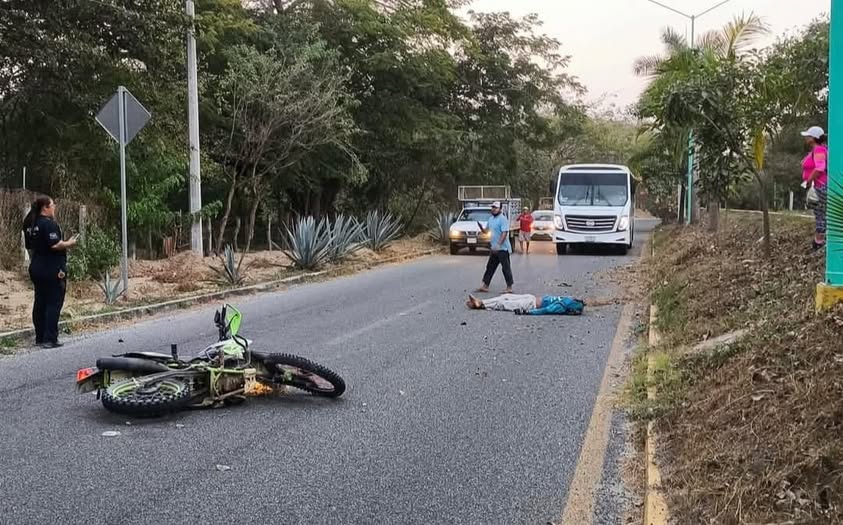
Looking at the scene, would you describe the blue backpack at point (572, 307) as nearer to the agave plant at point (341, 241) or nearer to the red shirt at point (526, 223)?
the agave plant at point (341, 241)

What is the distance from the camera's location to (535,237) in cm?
3400

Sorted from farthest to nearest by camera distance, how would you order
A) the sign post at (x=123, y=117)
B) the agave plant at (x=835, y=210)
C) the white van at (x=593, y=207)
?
1. the white van at (x=593, y=207)
2. the sign post at (x=123, y=117)
3. the agave plant at (x=835, y=210)

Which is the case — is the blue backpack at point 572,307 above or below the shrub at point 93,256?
below

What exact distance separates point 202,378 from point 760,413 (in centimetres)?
395

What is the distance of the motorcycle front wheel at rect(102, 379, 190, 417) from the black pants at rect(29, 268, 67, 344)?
3.27 m

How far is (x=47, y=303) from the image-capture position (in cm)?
894

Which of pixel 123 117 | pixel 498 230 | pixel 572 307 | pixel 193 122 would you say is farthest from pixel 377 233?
pixel 572 307

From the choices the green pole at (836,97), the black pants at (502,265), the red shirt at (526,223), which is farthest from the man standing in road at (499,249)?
the red shirt at (526,223)

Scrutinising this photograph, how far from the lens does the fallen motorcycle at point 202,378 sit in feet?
19.8

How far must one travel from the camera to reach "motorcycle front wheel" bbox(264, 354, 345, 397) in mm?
6555

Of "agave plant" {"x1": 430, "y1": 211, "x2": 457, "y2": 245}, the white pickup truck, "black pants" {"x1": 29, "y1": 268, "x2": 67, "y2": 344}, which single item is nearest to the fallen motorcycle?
"black pants" {"x1": 29, "y1": 268, "x2": 67, "y2": 344}

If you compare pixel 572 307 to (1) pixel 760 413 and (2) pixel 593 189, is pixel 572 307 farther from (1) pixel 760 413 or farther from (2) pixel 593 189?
(2) pixel 593 189

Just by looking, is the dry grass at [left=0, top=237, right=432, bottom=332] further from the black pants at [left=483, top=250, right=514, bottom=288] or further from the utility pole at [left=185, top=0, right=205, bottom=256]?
the black pants at [left=483, top=250, right=514, bottom=288]

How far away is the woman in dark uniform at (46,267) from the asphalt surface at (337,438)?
404 mm
